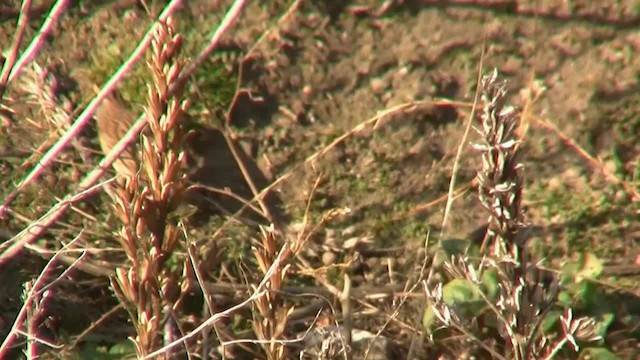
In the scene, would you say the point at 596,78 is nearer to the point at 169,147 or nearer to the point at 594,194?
the point at 594,194

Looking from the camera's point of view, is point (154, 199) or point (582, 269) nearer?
point (154, 199)

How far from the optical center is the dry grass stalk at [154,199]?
1.98 metres

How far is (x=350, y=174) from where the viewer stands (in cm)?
322

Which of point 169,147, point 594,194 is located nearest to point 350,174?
point 594,194

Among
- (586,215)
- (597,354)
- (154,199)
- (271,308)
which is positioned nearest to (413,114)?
(586,215)

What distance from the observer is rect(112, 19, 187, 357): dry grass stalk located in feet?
6.50

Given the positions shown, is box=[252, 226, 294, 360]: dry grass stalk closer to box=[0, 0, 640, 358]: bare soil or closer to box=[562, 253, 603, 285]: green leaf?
box=[0, 0, 640, 358]: bare soil

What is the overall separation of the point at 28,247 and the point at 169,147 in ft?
3.53

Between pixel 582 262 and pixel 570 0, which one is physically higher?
pixel 570 0

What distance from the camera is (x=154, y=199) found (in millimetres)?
1987

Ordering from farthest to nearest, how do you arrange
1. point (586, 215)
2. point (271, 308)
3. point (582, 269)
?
point (586, 215) → point (582, 269) → point (271, 308)

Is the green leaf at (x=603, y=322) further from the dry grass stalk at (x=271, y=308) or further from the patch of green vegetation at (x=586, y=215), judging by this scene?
the dry grass stalk at (x=271, y=308)

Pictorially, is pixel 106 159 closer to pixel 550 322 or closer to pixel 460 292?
pixel 460 292

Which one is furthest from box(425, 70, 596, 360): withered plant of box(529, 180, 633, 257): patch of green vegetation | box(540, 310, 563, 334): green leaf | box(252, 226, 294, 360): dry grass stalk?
box(529, 180, 633, 257): patch of green vegetation
